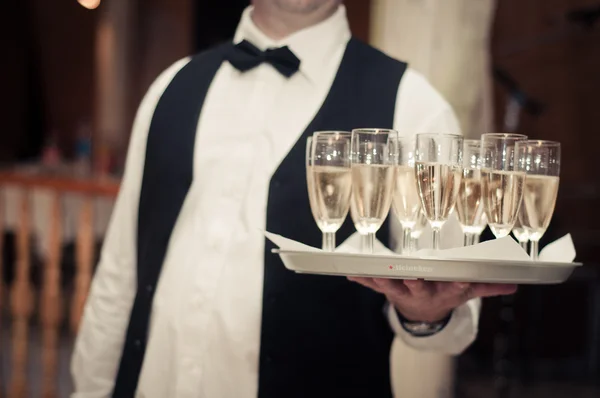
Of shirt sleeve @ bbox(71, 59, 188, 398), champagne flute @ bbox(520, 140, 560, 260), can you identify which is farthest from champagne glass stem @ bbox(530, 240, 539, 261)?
shirt sleeve @ bbox(71, 59, 188, 398)

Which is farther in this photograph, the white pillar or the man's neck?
the white pillar

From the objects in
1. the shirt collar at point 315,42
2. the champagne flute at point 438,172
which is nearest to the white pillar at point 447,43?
the shirt collar at point 315,42

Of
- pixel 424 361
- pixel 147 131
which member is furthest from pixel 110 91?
pixel 147 131

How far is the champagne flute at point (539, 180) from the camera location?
1.31m

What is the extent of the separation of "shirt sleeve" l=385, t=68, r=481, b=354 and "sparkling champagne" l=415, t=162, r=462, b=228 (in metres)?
0.25

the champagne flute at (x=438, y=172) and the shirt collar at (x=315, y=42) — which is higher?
the shirt collar at (x=315, y=42)

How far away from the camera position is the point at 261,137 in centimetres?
175

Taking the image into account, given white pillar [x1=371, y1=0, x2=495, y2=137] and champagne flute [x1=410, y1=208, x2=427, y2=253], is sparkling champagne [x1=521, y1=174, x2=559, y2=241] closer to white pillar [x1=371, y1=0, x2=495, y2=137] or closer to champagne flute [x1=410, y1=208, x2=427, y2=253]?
champagne flute [x1=410, y1=208, x2=427, y2=253]

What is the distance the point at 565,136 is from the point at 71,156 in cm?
462

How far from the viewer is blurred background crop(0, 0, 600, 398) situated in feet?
9.65

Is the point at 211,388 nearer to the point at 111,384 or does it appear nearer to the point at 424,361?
the point at 111,384

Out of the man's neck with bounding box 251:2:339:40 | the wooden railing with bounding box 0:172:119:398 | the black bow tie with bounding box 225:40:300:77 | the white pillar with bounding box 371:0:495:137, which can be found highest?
the white pillar with bounding box 371:0:495:137

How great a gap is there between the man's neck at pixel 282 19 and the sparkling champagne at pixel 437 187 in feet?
2.04

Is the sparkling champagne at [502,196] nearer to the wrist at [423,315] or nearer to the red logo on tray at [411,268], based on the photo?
the red logo on tray at [411,268]
